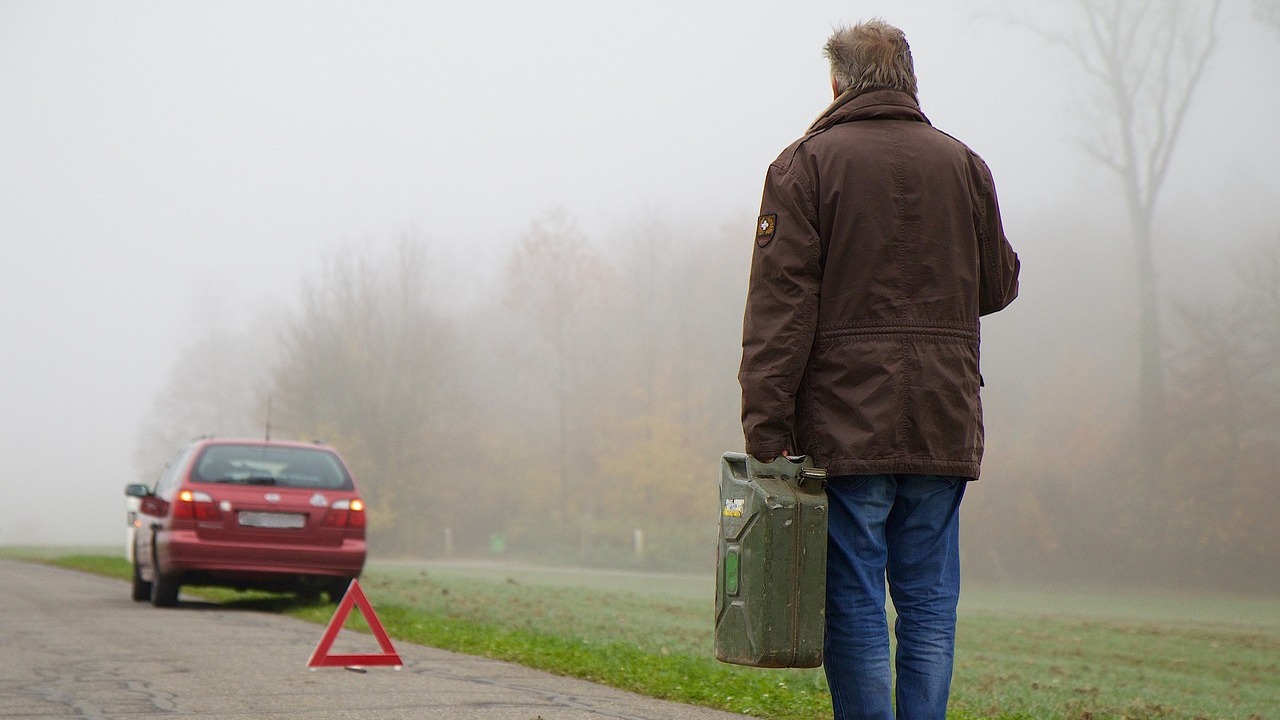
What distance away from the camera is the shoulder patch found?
3742mm

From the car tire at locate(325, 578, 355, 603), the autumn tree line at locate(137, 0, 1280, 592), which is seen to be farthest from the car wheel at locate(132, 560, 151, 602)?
the autumn tree line at locate(137, 0, 1280, 592)

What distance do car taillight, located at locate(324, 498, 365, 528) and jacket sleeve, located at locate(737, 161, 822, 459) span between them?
10.0 m

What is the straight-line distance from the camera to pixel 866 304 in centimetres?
371

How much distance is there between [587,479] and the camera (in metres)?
57.9

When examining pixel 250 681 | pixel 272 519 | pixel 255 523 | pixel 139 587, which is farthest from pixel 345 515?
pixel 250 681

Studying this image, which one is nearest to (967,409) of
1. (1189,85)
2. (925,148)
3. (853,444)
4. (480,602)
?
(853,444)

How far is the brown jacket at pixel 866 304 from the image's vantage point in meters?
3.66

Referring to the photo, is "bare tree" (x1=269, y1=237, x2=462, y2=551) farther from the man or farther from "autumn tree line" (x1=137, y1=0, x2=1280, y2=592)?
the man

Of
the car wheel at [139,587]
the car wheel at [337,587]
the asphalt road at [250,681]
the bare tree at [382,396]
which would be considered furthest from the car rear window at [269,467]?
the bare tree at [382,396]

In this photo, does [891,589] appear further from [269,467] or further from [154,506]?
[154,506]

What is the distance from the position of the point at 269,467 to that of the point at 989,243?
34.9 ft

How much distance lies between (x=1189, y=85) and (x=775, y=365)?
143 feet

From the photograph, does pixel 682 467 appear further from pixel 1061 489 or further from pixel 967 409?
pixel 967 409

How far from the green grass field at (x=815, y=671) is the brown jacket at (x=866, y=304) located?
305 centimetres
